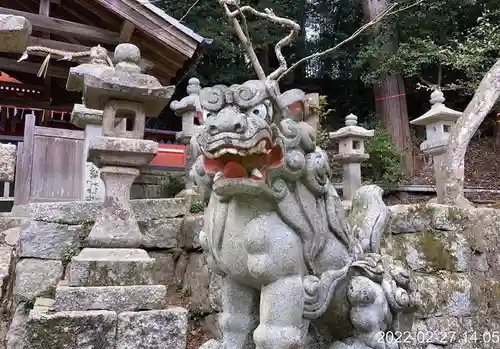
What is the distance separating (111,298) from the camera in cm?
292

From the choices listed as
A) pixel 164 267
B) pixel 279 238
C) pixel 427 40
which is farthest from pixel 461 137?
pixel 427 40

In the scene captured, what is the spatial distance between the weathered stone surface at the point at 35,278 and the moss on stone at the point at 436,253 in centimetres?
287

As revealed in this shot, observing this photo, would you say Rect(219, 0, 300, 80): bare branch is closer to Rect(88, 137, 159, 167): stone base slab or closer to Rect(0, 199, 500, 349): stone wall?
Rect(88, 137, 159, 167): stone base slab

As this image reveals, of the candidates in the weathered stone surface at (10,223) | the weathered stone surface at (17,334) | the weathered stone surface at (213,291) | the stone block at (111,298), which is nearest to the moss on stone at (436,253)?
the weathered stone surface at (213,291)

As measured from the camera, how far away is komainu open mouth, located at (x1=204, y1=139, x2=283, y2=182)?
1492 mm

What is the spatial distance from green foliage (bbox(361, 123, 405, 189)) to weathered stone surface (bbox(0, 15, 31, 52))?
8109mm

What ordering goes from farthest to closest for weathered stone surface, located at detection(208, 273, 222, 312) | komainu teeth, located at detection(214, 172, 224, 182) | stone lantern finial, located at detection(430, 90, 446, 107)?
1. stone lantern finial, located at detection(430, 90, 446, 107)
2. weathered stone surface, located at detection(208, 273, 222, 312)
3. komainu teeth, located at detection(214, 172, 224, 182)

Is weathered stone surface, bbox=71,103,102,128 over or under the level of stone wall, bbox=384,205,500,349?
over

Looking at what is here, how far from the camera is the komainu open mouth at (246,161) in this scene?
1.49m

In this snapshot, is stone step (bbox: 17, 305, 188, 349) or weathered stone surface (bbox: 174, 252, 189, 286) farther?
weathered stone surface (bbox: 174, 252, 189, 286)

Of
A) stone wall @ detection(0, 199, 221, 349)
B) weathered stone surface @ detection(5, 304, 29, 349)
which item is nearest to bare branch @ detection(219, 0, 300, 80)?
stone wall @ detection(0, 199, 221, 349)

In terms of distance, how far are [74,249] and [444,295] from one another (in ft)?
9.60

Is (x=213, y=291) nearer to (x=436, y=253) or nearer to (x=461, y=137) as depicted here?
(x=436, y=253)

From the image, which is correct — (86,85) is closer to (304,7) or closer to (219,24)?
(219,24)
